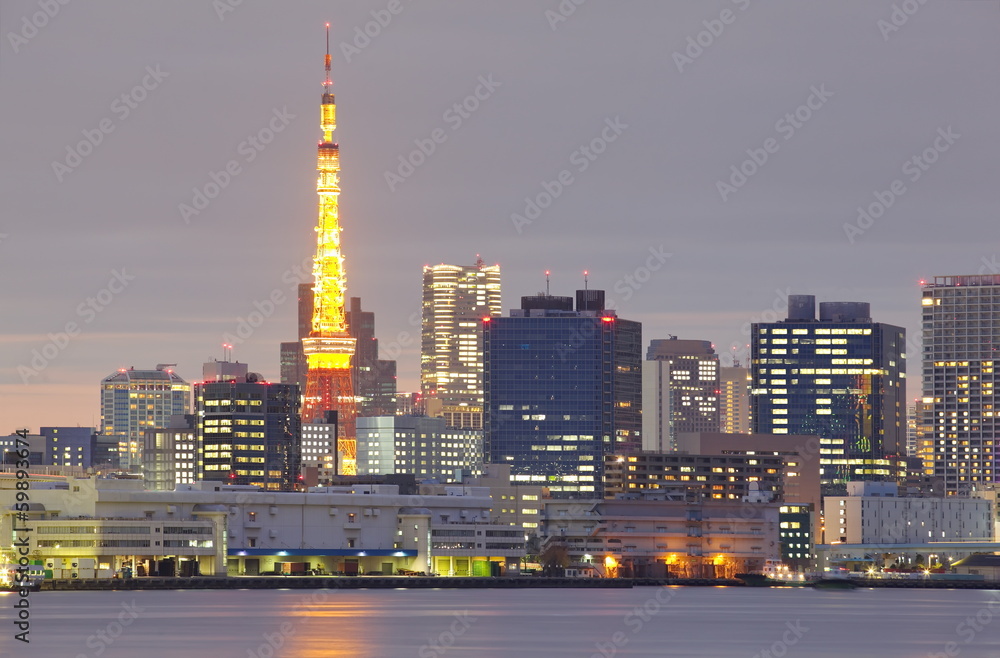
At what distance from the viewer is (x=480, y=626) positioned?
136500 millimetres

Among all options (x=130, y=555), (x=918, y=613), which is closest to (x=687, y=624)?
(x=918, y=613)

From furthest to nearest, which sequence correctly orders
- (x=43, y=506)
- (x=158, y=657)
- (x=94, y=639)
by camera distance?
(x=43, y=506) < (x=94, y=639) < (x=158, y=657)

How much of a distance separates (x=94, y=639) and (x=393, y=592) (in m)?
67.9

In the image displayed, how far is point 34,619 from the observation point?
13975 cm

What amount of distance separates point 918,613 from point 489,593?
41572 millimetres

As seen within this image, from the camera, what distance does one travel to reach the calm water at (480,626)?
119m

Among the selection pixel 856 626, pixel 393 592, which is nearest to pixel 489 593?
pixel 393 592

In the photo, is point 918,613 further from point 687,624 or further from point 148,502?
point 148,502

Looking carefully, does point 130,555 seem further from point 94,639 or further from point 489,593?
point 94,639

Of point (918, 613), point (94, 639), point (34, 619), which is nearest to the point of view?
point (94, 639)

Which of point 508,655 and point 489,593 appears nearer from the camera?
point 508,655

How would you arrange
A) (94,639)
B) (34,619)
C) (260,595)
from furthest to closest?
1. (260,595)
2. (34,619)
3. (94,639)

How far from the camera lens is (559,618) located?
147 metres

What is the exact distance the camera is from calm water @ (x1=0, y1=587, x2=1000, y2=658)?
119 meters
